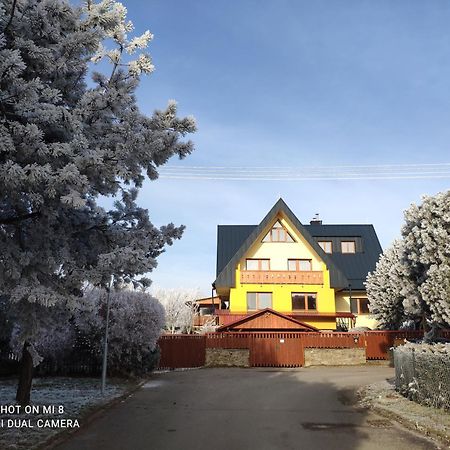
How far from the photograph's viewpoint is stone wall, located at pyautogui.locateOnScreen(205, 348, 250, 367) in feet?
88.9

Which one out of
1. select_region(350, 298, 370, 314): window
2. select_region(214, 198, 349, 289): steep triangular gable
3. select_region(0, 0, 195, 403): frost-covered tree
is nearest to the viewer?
select_region(0, 0, 195, 403): frost-covered tree

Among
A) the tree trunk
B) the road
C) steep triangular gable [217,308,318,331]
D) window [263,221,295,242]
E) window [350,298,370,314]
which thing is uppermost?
window [263,221,295,242]

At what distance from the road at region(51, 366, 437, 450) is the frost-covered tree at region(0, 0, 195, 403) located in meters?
3.14

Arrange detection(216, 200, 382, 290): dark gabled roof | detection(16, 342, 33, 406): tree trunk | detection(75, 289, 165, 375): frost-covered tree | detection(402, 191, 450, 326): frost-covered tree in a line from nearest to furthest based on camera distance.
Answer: detection(16, 342, 33, 406): tree trunk, detection(402, 191, 450, 326): frost-covered tree, detection(75, 289, 165, 375): frost-covered tree, detection(216, 200, 382, 290): dark gabled roof

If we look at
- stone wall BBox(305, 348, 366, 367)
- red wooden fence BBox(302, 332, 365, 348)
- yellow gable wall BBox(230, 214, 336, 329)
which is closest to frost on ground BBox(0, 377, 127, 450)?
stone wall BBox(305, 348, 366, 367)

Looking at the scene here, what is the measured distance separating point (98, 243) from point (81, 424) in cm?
409

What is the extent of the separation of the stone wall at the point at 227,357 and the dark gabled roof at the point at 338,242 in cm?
1144

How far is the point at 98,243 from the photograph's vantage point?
879 centimetres

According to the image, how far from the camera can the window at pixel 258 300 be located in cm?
3503

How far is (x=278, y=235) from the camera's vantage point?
36750 millimetres

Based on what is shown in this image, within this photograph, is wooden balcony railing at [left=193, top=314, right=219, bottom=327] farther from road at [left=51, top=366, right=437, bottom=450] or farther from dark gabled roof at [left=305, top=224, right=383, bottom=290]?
road at [left=51, top=366, right=437, bottom=450]

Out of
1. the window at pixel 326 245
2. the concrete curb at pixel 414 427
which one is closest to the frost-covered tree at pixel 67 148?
the concrete curb at pixel 414 427

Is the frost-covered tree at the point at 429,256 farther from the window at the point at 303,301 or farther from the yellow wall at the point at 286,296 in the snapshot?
the window at the point at 303,301

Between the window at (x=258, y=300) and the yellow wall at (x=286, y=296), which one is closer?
the yellow wall at (x=286, y=296)
